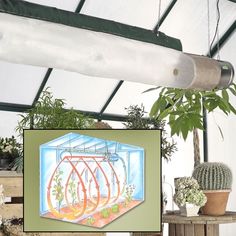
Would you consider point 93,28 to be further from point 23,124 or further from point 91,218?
point 23,124

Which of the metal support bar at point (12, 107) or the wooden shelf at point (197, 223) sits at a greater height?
the metal support bar at point (12, 107)

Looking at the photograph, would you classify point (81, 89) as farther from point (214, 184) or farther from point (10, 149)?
point (214, 184)

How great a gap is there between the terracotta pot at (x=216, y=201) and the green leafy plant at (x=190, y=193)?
0.07 m

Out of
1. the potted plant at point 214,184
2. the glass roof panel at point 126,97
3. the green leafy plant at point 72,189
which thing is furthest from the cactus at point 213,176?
the glass roof panel at point 126,97

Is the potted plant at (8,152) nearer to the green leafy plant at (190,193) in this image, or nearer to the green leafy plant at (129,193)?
the green leafy plant at (190,193)

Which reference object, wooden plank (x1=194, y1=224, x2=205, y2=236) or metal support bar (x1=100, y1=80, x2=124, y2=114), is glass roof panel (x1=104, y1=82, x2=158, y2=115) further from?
wooden plank (x1=194, y1=224, x2=205, y2=236)

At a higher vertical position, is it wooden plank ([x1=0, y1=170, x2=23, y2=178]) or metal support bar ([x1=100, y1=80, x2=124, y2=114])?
metal support bar ([x1=100, y1=80, x2=124, y2=114])

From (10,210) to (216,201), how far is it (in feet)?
4.23

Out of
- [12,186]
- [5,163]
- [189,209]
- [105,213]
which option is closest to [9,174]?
[12,186]

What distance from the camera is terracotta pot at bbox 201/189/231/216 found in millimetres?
3508

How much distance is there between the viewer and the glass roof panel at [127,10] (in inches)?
233

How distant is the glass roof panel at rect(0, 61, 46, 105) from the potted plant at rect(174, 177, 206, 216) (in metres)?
3.00

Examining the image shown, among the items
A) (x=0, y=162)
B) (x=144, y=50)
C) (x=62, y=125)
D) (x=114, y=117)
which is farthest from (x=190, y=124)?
(x=114, y=117)

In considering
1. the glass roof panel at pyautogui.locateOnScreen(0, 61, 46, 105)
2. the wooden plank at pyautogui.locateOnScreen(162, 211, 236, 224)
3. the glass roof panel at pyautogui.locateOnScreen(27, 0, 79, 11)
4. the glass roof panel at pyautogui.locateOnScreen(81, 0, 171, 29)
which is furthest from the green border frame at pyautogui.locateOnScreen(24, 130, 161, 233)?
the glass roof panel at pyautogui.locateOnScreen(81, 0, 171, 29)
